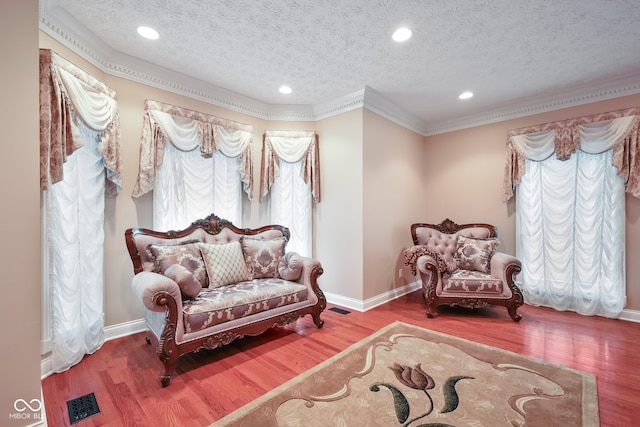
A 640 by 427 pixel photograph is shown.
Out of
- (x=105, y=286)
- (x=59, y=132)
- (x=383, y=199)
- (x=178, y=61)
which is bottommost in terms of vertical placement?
(x=105, y=286)

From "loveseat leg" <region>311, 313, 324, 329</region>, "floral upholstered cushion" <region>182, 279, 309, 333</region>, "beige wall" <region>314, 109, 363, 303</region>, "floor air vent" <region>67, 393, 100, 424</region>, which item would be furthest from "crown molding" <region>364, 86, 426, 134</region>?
"floor air vent" <region>67, 393, 100, 424</region>

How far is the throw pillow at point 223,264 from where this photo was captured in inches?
110

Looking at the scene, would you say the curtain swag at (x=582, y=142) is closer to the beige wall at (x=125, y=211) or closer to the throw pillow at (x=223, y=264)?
the throw pillow at (x=223, y=264)

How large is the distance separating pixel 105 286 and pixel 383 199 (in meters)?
3.36

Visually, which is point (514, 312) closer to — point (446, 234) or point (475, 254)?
point (475, 254)

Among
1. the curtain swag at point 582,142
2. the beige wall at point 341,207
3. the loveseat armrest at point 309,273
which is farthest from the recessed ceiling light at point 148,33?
the curtain swag at point 582,142

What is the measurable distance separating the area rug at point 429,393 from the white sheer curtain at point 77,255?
63.6 inches

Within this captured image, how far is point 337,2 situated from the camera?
209 centimetres

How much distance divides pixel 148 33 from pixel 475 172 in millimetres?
4482

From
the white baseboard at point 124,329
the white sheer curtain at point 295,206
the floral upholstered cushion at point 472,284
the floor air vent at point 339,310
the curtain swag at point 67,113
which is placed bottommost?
the floor air vent at point 339,310

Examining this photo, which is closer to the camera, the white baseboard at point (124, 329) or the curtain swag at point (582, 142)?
the white baseboard at point (124, 329)

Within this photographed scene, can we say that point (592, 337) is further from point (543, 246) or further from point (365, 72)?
point (365, 72)

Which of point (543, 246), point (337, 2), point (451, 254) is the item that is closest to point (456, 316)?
point (451, 254)

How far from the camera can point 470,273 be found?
3.49 metres
